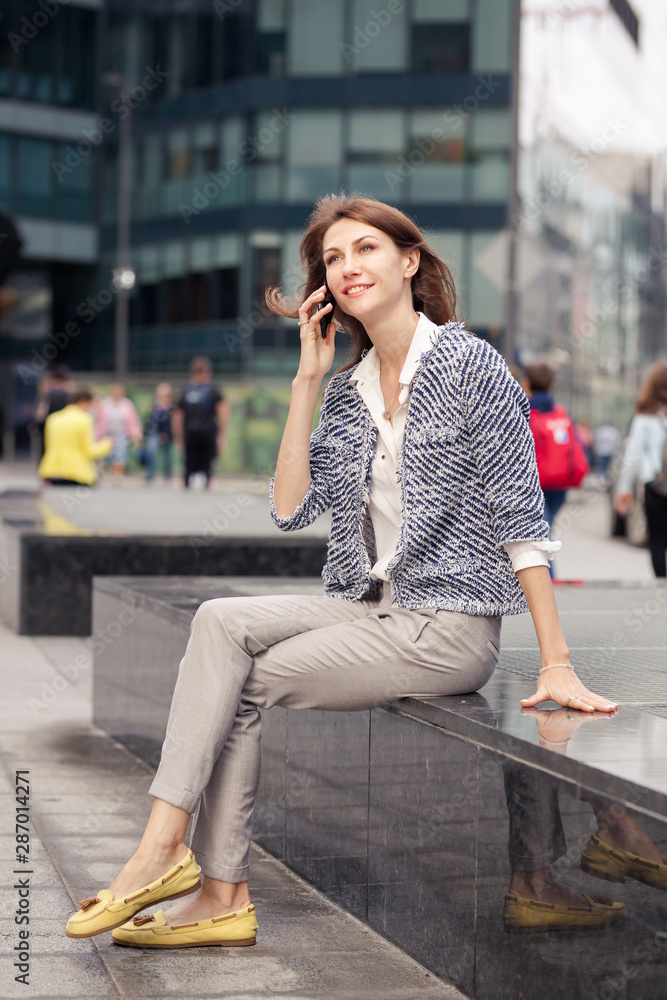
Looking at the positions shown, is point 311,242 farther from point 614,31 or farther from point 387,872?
point 614,31

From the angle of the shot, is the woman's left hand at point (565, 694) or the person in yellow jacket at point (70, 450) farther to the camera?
the person in yellow jacket at point (70, 450)

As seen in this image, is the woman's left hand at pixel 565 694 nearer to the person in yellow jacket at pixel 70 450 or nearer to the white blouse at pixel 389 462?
the white blouse at pixel 389 462

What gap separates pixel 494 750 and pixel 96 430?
23.3 m

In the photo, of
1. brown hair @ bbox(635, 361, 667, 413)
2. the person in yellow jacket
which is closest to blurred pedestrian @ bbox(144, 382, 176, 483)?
the person in yellow jacket

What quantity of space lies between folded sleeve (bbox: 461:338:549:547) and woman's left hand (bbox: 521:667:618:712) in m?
0.32

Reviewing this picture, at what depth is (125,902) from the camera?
10.7 feet

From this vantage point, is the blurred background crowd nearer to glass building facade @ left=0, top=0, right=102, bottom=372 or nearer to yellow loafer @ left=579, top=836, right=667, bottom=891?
glass building facade @ left=0, top=0, right=102, bottom=372

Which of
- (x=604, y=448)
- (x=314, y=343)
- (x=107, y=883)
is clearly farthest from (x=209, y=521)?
(x=604, y=448)

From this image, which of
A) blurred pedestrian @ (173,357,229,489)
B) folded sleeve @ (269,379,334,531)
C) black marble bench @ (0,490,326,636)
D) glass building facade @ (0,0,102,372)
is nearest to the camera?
folded sleeve @ (269,379,334,531)

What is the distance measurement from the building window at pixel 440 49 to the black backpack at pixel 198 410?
2153cm

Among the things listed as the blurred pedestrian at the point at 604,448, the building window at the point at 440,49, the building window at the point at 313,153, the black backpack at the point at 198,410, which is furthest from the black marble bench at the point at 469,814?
the building window at the point at 313,153

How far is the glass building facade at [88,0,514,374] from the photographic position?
37.6 m

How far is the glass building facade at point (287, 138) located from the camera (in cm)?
3762

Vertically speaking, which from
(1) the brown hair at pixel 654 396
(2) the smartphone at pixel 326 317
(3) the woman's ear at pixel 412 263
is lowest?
(1) the brown hair at pixel 654 396
